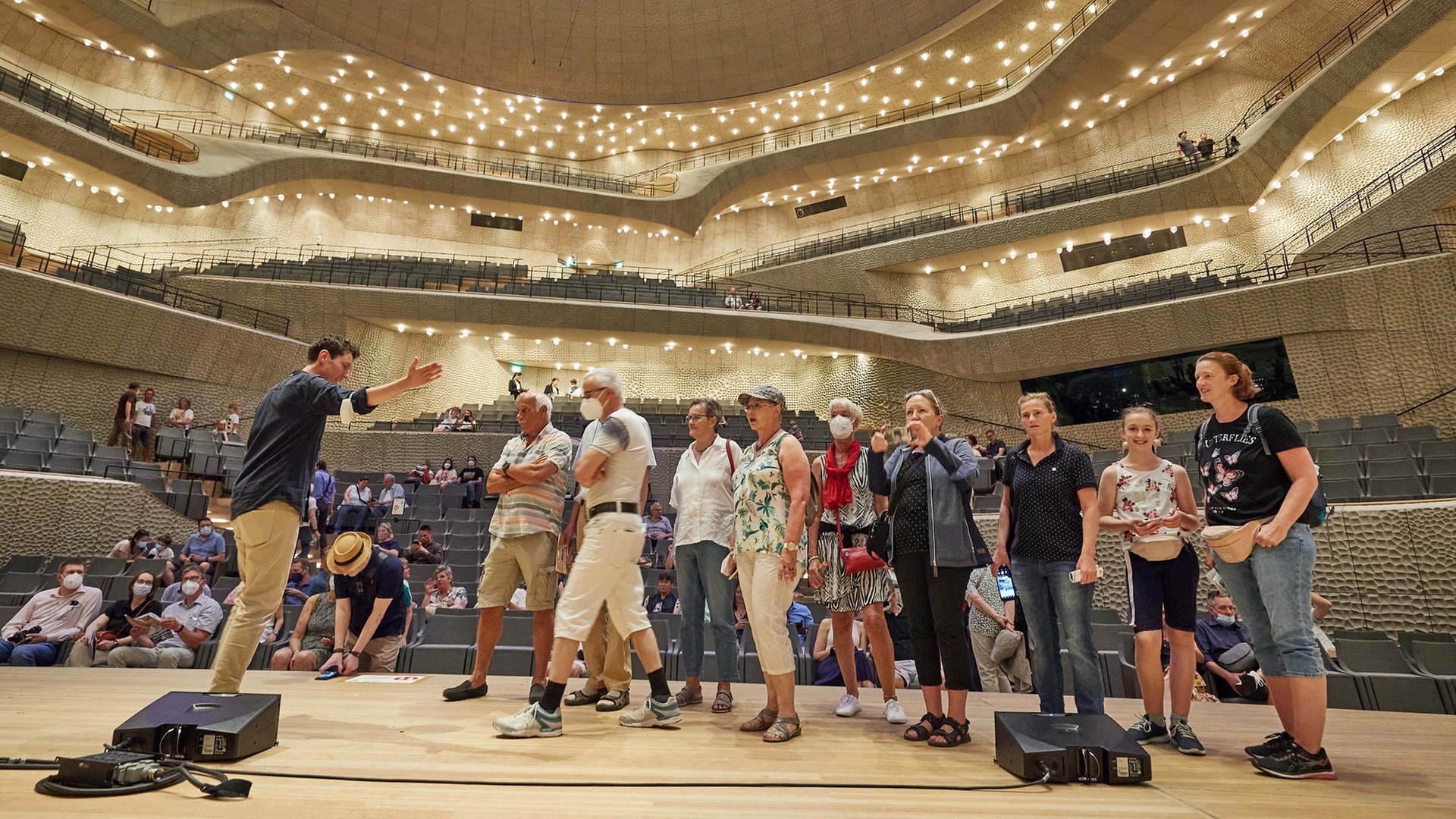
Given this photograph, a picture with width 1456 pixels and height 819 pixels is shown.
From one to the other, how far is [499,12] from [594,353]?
979 cm

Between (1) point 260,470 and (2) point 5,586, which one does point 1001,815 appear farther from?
(2) point 5,586

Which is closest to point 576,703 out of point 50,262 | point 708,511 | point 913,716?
point 708,511

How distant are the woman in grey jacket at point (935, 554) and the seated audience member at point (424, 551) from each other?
5668 mm

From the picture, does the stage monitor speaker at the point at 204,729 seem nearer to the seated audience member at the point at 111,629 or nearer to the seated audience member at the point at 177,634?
the seated audience member at the point at 177,634

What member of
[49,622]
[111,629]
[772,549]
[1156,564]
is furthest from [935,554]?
[49,622]

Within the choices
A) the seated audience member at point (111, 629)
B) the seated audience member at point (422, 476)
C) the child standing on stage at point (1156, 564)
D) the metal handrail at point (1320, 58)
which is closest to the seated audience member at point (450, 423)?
the seated audience member at point (422, 476)

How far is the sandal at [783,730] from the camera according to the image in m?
2.40

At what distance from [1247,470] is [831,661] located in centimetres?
258

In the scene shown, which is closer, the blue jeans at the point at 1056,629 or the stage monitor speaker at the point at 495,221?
the blue jeans at the point at 1056,629

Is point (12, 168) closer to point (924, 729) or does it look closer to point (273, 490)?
point (273, 490)

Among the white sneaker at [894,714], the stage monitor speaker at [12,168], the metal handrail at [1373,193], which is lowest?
the white sneaker at [894,714]

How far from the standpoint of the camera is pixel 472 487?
1005cm

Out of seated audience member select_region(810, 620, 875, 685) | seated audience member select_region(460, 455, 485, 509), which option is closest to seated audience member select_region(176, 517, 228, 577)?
seated audience member select_region(460, 455, 485, 509)

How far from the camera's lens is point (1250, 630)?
91.1 inches
